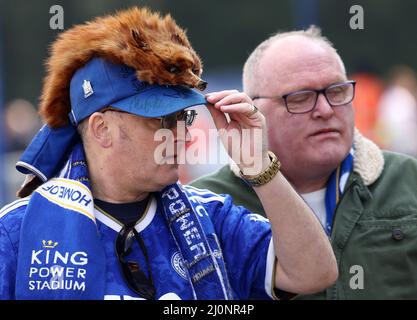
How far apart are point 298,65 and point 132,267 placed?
1506mm

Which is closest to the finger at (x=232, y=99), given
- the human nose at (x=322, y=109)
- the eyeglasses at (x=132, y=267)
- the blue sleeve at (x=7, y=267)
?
the eyeglasses at (x=132, y=267)

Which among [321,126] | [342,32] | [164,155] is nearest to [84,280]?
[164,155]

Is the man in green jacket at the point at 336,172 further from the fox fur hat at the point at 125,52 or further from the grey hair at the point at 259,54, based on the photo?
the fox fur hat at the point at 125,52

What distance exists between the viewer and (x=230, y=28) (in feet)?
82.1

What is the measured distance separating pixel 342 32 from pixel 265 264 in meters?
21.5

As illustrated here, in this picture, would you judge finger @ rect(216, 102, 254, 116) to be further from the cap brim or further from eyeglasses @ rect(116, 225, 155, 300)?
eyeglasses @ rect(116, 225, 155, 300)

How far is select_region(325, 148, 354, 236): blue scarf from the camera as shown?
4008mm

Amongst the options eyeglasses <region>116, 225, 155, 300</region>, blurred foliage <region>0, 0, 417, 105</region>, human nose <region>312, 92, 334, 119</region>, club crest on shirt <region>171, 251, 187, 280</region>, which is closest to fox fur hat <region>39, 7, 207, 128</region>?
eyeglasses <region>116, 225, 155, 300</region>

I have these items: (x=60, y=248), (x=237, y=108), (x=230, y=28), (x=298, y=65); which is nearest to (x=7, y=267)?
(x=60, y=248)

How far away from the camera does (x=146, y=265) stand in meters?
3.12

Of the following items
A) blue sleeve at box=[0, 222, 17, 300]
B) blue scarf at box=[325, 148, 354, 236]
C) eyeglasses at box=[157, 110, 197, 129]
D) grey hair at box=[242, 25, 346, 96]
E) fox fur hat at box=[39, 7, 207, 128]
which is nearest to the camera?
blue sleeve at box=[0, 222, 17, 300]

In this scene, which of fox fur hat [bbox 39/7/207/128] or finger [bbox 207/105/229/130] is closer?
fox fur hat [bbox 39/7/207/128]

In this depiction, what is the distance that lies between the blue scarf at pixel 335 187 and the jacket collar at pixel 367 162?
0.13ft

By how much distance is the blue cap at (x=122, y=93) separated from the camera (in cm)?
309
